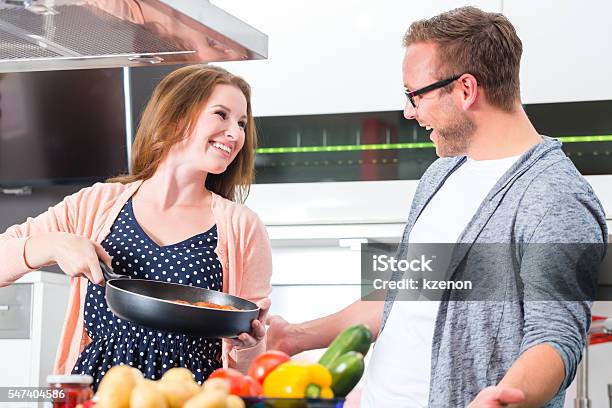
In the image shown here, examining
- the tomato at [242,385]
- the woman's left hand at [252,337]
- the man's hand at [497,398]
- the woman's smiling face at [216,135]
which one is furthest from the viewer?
the woman's smiling face at [216,135]

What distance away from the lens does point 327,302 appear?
9.89ft

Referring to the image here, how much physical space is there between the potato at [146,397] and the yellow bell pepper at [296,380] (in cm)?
14

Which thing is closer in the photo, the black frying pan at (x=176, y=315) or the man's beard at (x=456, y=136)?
the black frying pan at (x=176, y=315)

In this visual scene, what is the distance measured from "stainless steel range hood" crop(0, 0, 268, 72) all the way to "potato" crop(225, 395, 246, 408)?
746 millimetres

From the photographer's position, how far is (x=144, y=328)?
2016 mm

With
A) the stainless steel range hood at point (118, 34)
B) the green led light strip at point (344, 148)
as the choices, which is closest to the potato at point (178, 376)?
the stainless steel range hood at point (118, 34)

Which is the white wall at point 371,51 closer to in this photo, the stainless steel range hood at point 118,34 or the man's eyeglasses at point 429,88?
the man's eyeglasses at point 429,88

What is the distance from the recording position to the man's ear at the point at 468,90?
2.11m

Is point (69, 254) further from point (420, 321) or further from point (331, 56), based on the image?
point (331, 56)

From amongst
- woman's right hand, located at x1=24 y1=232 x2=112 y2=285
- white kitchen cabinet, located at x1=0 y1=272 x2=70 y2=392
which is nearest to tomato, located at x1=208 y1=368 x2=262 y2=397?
woman's right hand, located at x1=24 y1=232 x2=112 y2=285

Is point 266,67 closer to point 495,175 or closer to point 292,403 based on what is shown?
point 495,175

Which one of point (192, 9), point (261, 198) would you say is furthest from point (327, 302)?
point (192, 9)

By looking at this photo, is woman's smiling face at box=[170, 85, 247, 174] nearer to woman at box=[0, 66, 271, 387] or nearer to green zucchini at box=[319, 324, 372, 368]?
woman at box=[0, 66, 271, 387]

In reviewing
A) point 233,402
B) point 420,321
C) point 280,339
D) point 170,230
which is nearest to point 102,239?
point 170,230
